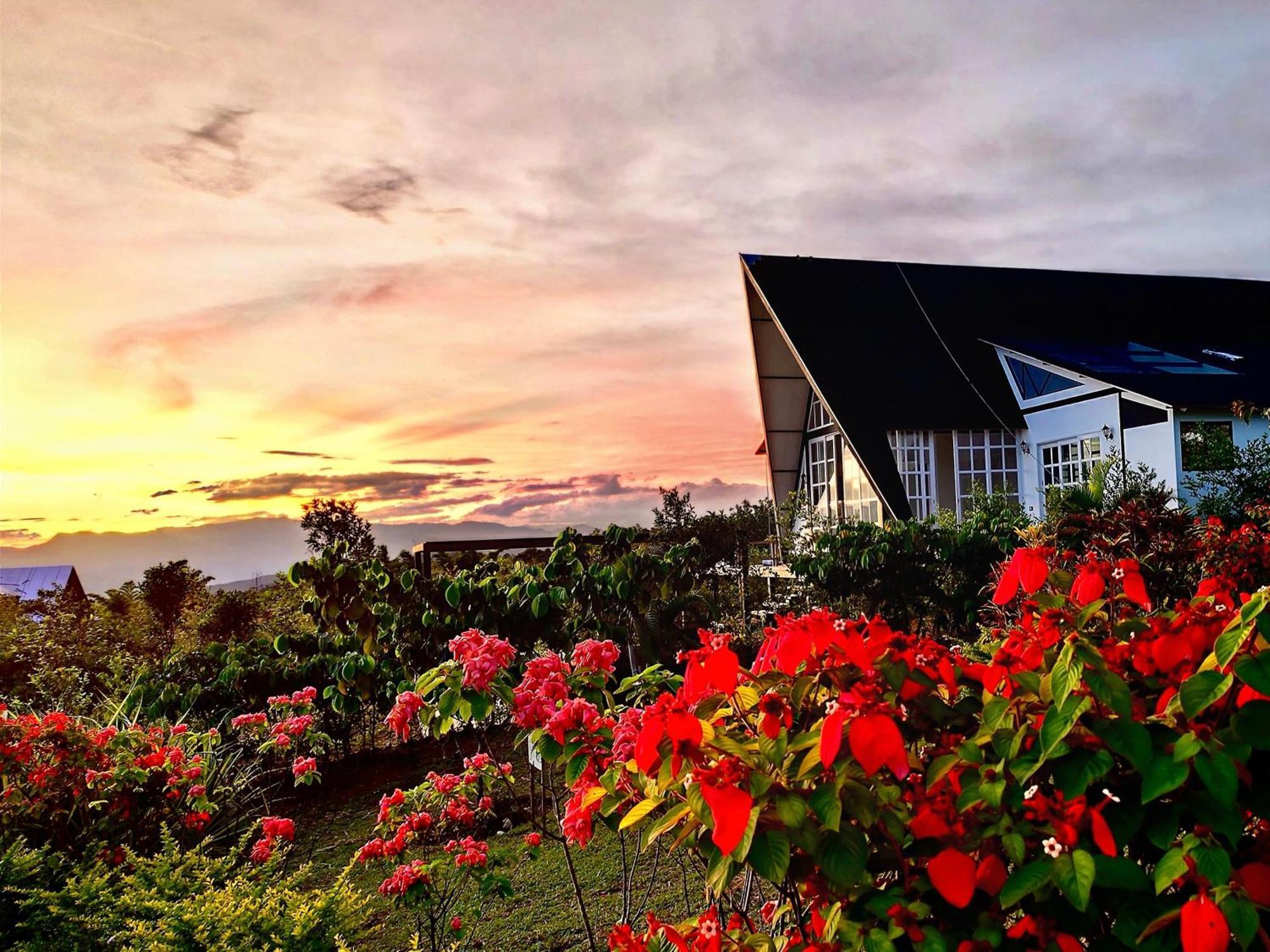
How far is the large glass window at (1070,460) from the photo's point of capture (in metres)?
15.1

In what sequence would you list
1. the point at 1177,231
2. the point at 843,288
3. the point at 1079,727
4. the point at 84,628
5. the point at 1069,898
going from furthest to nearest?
1. the point at 843,288
2. the point at 1177,231
3. the point at 84,628
4. the point at 1079,727
5. the point at 1069,898

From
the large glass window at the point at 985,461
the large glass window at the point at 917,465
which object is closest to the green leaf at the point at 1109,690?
the large glass window at the point at 917,465

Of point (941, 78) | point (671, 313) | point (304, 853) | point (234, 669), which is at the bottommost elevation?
point (304, 853)

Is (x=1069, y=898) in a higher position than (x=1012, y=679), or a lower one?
lower

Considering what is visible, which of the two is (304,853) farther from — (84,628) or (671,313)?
(671,313)

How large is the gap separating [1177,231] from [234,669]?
15.8 meters

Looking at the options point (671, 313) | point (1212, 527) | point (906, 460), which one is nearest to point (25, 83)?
point (671, 313)

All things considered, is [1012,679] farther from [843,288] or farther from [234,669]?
[843,288]

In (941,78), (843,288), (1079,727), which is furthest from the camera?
(843,288)

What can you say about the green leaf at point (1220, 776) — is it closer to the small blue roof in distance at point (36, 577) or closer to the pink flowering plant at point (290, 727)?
the pink flowering plant at point (290, 727)

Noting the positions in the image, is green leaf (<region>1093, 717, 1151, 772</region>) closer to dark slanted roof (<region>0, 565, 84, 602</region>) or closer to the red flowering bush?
the red flowering bush

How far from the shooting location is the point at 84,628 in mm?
8797

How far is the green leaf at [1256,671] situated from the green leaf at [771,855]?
0.70 meters

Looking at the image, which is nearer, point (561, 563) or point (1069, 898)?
point (1069, 898)
